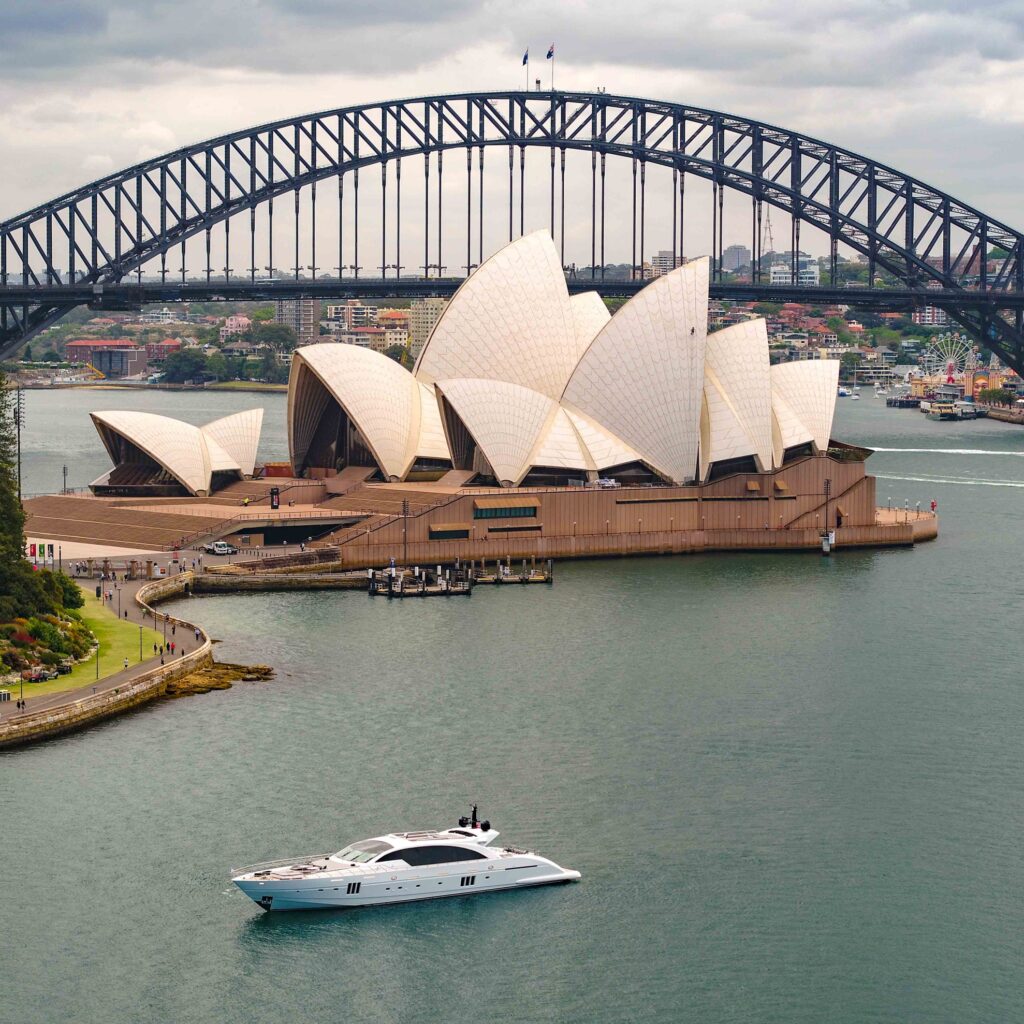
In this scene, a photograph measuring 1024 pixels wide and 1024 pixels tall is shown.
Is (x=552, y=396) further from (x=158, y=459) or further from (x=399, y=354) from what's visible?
(x=399, y=354)

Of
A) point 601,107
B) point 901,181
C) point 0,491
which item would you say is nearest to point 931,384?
point 901,181

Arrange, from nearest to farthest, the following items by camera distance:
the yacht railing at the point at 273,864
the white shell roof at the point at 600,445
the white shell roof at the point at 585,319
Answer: the yacht railing at the point at 273,864, the white shell roof at the point at 600,445, the white shell roof at the point at 585,319

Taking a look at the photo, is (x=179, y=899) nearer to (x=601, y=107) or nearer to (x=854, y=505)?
(x=854, y=505)

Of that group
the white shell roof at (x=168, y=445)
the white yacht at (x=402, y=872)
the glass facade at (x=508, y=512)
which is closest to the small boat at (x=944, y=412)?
the white shell roof at (x=168, y=445)

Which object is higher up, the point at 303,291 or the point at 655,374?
the point at 303,291

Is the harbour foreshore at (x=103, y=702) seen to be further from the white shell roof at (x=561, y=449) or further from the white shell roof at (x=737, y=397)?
A: the white shell roof at (x=737, y=397)

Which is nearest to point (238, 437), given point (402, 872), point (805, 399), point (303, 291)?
point (805, 399)

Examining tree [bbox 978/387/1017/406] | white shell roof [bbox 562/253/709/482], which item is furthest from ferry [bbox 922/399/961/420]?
white shell roof [bbox 562/253/709/482]
